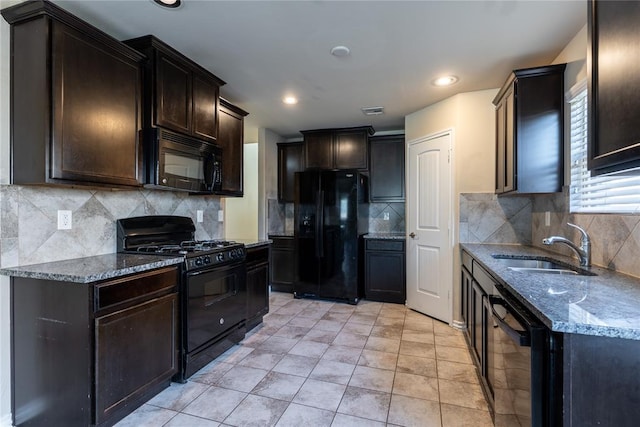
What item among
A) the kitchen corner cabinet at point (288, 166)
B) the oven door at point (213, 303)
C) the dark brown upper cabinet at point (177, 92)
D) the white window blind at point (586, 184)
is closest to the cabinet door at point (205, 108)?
the dark brown upper cabinet at point (177, 92)

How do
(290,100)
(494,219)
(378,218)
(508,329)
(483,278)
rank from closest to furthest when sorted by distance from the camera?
1. (508,329)
2. (483,278)
3. (494,219)
4. (290,100)
5. (378,218)

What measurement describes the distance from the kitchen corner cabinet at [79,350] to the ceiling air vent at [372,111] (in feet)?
9.65

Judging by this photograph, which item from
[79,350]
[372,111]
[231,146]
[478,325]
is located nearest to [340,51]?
[231,146]

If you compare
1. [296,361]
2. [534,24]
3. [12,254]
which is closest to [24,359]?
[12,254]

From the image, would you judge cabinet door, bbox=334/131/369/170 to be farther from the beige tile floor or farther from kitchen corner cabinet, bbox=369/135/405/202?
the beige tile floor

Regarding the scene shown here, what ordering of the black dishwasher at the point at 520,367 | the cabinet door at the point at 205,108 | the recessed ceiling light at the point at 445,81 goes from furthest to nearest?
the recessed ceiling light at the point at 445,81 < the cabinet door at the point at 205,108 < the black dishwasher at the point at 520,367

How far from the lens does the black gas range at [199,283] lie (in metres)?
2.19

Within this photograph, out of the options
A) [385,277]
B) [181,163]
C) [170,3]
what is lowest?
[385,277]

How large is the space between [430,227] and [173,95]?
112 inches

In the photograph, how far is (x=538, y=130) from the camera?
234 cm

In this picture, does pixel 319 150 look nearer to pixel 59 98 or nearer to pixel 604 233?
pixel 59 98

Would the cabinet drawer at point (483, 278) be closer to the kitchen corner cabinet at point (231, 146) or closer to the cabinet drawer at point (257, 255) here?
the cabinet drawer at point (257, 255)

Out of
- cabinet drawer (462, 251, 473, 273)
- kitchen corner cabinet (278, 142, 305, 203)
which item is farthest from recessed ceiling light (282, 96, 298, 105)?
cabinet drawer (462, 251, 473, 273)

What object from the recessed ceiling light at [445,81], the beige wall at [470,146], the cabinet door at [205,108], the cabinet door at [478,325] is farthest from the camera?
the beige wall at [470,146]
